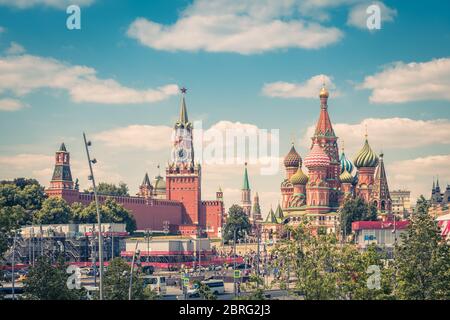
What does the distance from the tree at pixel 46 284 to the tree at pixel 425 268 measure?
1812 centimetres

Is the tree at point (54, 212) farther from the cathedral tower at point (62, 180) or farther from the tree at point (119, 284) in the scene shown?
the tree at point (119, 284)

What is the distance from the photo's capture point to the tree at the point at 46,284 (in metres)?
49.5

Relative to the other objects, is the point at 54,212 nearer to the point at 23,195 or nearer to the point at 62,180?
the point at 23,195

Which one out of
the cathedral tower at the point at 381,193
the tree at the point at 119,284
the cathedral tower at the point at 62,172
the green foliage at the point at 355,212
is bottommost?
the tree at the point at 119,284

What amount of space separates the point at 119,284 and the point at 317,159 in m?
144

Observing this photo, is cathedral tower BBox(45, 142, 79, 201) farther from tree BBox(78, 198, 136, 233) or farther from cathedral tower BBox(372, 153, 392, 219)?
cathedral tower BBox(372, 153, 392, 219)

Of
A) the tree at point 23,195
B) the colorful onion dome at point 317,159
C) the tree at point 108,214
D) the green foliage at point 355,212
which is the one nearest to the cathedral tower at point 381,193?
the colorful onion dome at point 317,159

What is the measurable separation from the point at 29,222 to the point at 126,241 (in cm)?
2076

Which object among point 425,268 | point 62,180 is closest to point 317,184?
point 62,180

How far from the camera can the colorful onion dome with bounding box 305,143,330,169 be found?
642 ft

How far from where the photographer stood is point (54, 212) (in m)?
166
